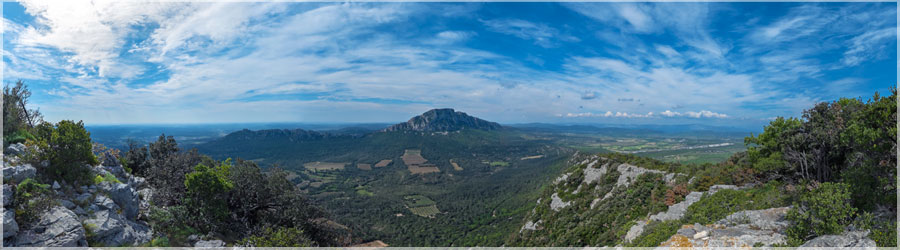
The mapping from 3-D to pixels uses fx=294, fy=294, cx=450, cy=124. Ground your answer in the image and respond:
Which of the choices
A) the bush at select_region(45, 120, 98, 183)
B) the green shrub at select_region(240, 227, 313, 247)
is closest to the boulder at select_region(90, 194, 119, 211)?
the bush at select_region(45, 120, 98, 183)

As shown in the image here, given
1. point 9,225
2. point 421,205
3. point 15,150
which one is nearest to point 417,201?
point 421,205

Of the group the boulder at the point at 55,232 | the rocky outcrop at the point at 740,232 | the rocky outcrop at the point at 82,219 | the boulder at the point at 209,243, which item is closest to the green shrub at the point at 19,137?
the rocky outcrop at the point at 82,219

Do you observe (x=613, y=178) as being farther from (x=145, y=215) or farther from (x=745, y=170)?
(x=145, y=215)

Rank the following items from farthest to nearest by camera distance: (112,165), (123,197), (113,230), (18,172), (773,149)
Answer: (112,165) → (773,149) → (123,197) → (113,230) → (18,172)

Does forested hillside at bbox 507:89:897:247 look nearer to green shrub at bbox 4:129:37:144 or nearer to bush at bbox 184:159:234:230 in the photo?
bush at bbox 184:159:234:230

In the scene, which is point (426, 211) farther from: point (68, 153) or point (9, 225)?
point (9, 225)

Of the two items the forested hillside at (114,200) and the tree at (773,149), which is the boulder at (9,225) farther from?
the tree at (773,149)
